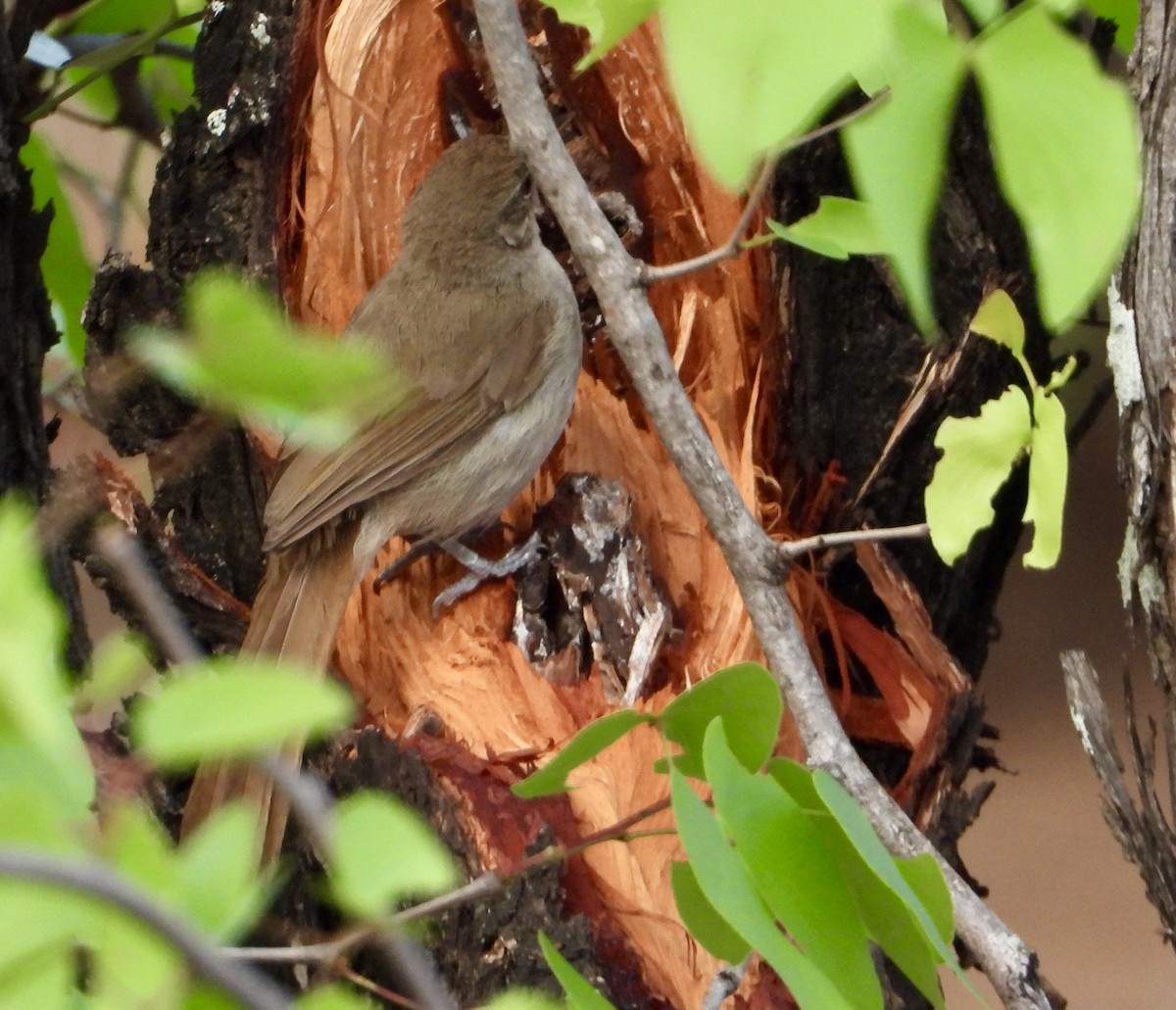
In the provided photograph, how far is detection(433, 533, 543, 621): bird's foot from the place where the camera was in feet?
7.73

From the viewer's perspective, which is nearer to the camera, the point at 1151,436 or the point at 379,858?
the point at 379,858

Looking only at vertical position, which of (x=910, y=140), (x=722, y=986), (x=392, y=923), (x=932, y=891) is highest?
(x=910, y=140)

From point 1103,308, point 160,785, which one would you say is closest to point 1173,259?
point 1103,308

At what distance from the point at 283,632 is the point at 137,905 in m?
1.72

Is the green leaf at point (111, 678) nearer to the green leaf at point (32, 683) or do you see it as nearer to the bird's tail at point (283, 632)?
the green leaf at point (32, 683)

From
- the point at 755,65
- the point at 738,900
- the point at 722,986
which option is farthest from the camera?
the point at 722,986

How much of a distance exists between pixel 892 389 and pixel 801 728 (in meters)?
0.77

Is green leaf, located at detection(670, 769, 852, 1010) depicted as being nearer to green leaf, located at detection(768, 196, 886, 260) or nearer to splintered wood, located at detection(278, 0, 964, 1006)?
green leaf, located at detection(768, 196, 886, 260)

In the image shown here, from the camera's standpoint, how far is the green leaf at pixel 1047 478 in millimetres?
1298

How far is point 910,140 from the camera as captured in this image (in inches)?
24.9

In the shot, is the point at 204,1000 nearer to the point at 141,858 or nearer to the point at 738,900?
the point at 141,858

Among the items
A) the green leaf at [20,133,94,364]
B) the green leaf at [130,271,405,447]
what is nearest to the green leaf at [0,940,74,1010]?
the green leaf at [130,271,405,447]

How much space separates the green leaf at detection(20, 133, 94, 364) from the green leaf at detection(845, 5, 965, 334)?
86.3 inches

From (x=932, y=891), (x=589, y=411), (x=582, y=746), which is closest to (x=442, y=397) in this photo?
(x=589, y=411)
